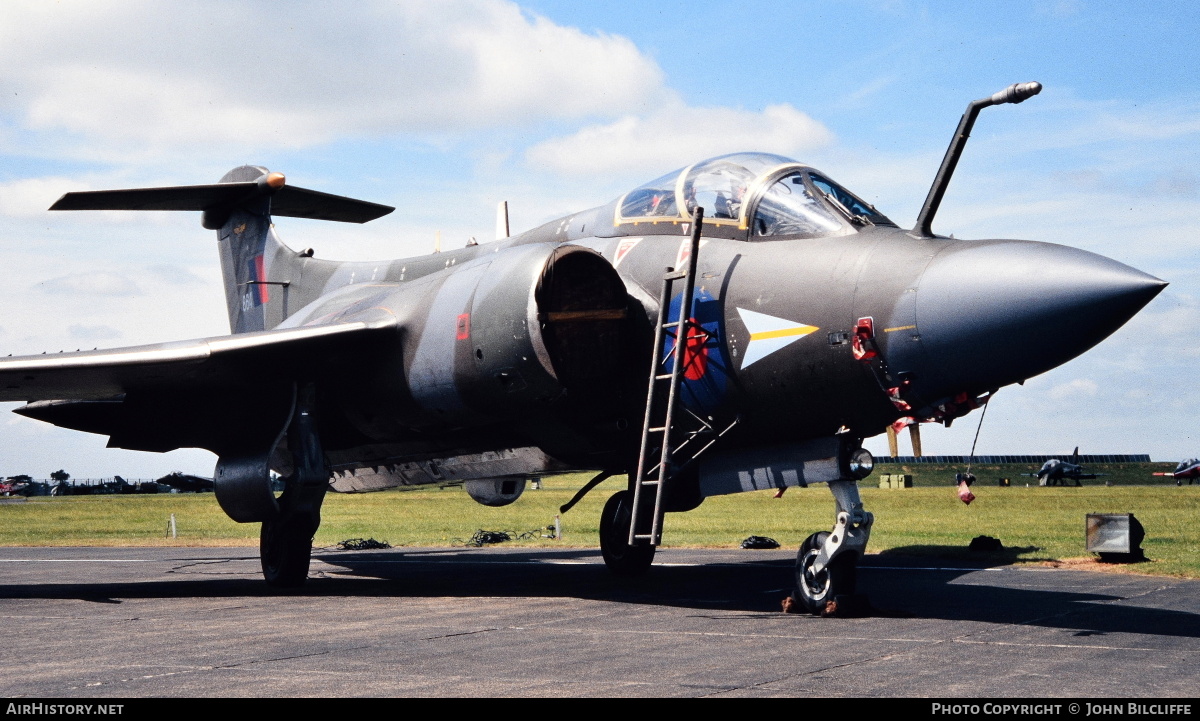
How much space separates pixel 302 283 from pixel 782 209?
10.4m

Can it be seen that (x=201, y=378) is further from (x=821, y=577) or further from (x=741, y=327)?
(x=821, y=577)

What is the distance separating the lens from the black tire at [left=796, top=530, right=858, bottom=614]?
9805 mm

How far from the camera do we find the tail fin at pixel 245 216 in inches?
739

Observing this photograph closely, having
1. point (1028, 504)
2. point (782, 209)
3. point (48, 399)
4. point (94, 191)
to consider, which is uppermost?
point (94, 191)

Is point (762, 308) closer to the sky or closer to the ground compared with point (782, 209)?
closer to the ground

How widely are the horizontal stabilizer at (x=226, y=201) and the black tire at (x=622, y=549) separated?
350 inches

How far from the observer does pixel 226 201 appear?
1973cm

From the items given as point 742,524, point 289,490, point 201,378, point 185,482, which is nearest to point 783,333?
point 289,490

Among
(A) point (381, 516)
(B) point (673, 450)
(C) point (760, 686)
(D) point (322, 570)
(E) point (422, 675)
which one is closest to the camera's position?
(C) point (760, 686)

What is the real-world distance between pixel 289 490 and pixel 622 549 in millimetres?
4183

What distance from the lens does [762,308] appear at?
397 inches

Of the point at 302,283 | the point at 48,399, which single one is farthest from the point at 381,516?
the point at 48,399
